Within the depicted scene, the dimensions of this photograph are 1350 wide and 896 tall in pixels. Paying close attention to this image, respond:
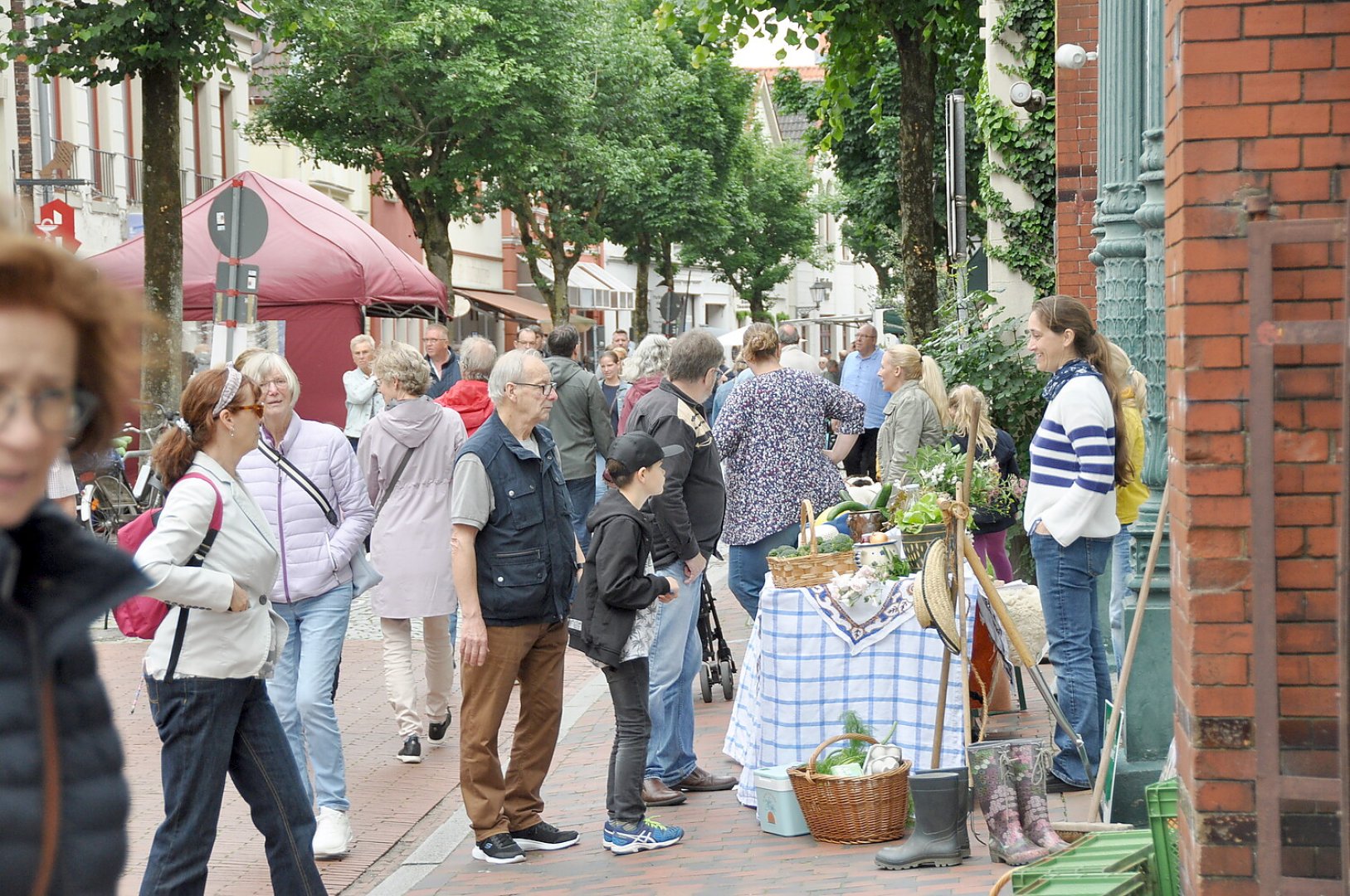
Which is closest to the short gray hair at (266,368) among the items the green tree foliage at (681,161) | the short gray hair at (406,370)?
the short gray hair at (406,370)

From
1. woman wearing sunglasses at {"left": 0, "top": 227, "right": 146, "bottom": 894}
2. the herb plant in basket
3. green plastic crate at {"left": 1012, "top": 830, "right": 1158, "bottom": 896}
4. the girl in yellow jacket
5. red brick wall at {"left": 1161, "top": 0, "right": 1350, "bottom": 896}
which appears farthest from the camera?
the herb plant in basket

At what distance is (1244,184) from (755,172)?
184 ft

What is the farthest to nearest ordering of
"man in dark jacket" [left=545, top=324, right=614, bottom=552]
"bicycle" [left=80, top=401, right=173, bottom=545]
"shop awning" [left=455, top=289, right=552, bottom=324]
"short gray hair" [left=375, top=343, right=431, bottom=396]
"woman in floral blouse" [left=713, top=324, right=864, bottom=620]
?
"shop awning" [left=455, top=289, right=552, bottom=324] → "bicycle" [left=80, top=401, right=173, bottom=545] → "man in dark jacket" [left=545, top=324, right=614, bottom=552] → "woman in floral blouse" [left=713, top=324, right=864, bottom=620] → "short gray hair" [left=375, top=343, right=431, bottom=396]

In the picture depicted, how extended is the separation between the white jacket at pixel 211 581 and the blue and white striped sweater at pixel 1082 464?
3.23 metres

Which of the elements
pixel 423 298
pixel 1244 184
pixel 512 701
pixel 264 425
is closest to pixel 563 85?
pixel 423 298

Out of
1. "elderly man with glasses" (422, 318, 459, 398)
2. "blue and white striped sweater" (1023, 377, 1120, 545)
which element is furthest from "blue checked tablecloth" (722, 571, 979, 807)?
"elderly man with glasses" (422, 318, 459, 398)

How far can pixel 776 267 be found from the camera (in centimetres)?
6275

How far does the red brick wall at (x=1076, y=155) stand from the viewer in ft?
44.1

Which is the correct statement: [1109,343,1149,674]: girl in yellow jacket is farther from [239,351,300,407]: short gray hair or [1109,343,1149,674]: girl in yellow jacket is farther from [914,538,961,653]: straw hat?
[239,351,300,407]: short gray hair

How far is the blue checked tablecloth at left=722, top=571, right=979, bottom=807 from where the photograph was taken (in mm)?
6957

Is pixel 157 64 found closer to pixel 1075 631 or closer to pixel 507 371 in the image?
pixel 507 371

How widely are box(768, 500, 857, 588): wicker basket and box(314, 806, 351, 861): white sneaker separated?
6.90 feet

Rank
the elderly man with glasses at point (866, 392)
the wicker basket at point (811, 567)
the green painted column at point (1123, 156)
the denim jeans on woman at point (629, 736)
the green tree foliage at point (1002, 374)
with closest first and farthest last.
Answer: the denim jeans on woman at point (629, 736), the green painted column at point (1123, 156), the wicker basket at point (811, 567), the green tree foliage at point (1002, 374), the elderly man with glasses at point (866, 392)

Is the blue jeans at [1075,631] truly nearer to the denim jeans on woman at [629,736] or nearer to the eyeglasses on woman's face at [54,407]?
the denim jeans on woman at [629,736]
